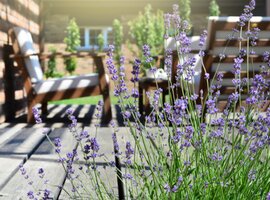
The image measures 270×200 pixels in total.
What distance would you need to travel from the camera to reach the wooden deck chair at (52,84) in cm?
491

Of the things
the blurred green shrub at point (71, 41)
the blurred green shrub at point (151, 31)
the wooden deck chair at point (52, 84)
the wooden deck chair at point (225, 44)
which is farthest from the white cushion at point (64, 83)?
the blurred green shrub at point (71, 41)

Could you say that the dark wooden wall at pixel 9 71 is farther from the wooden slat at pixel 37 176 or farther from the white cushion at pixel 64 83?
the wooden slat at pixel 37 176

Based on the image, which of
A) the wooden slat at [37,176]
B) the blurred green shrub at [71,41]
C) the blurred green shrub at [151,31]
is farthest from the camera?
the blurred green shrub at [71,41]

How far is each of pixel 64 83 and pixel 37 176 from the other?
2.93m

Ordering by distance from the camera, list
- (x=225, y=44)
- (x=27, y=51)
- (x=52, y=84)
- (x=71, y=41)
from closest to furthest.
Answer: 1. (x=225, y=44)
2. (x=52, y=84)
3. (x=27, y=51)
4. (x=71, y=41)

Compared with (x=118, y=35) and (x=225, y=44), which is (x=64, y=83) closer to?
(x=225, y=44)

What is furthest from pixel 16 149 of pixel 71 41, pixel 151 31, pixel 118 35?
pixel 118 35

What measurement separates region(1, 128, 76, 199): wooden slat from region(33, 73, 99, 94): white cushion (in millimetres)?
1862

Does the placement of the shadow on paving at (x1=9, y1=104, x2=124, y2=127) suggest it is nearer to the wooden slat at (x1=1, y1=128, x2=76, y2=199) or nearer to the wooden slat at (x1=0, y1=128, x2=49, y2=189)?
the wooden slat at (x1=0, y1=128, x2=49, y2=189)

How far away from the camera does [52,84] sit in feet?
16.3

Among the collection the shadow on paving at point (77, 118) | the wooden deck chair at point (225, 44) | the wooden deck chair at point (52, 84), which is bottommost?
the shadow on paving at point (77, 118)

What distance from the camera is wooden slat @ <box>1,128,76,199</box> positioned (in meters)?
1.87

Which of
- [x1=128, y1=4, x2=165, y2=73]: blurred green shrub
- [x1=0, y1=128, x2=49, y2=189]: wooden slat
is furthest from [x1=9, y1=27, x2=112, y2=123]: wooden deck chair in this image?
[x1=128, y1=4, x2=165, y2=73]: blurred green shrub

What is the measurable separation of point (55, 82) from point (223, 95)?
1.76 meters
